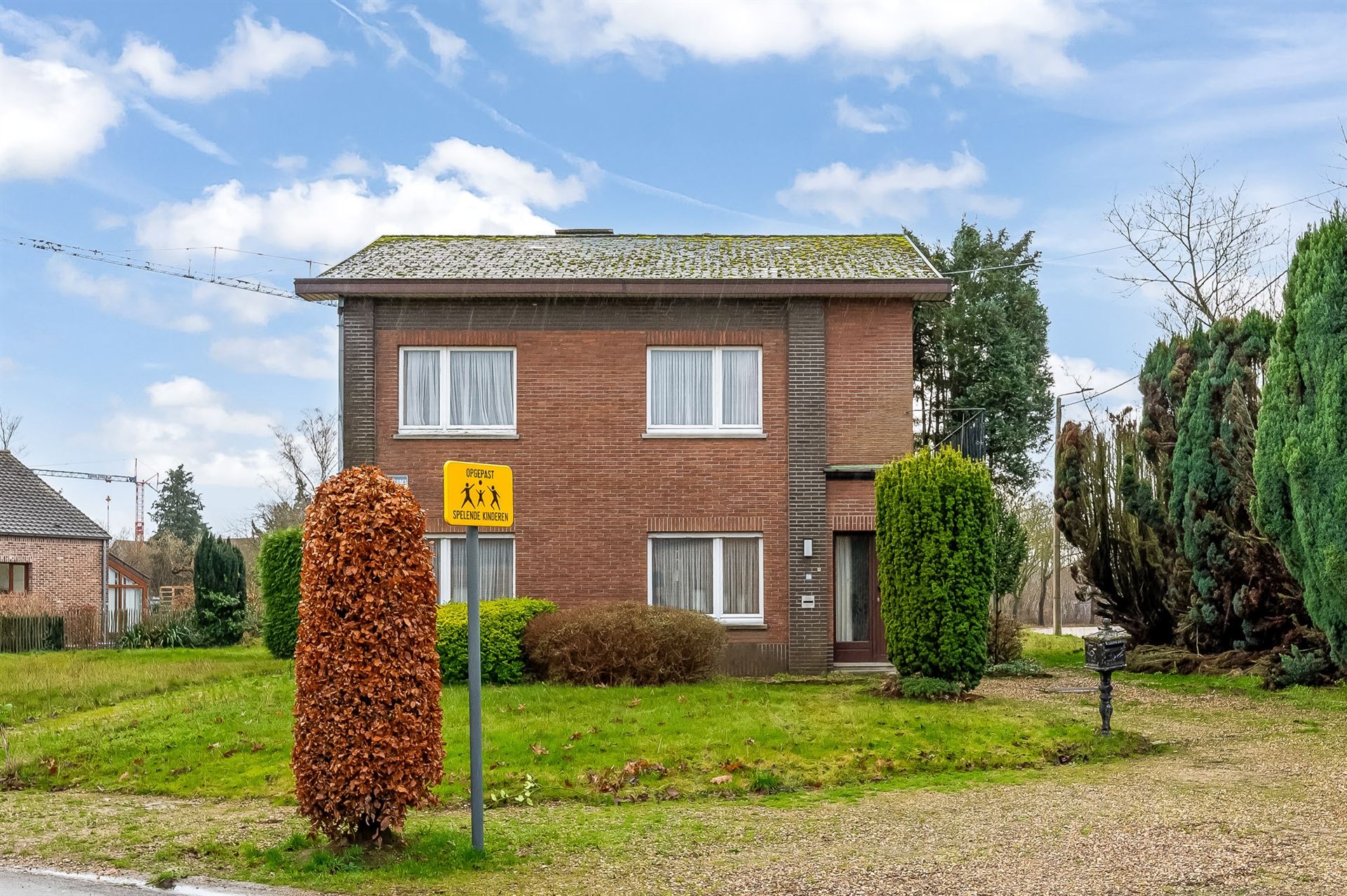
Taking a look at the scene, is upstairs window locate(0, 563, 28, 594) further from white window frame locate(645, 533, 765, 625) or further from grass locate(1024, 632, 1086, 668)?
grass locate(1024, 632, 1086, 668)

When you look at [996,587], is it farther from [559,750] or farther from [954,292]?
[954,292]

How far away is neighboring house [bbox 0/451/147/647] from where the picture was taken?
34.3 m

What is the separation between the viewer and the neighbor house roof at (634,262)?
20.0 meters

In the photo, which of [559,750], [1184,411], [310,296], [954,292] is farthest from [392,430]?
[954,292]

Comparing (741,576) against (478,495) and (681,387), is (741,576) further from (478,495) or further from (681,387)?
(478,495)

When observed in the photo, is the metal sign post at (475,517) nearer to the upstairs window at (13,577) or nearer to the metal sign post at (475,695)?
the metal sign post at (475,695)

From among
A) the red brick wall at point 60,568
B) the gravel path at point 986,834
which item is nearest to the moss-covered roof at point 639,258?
the gravel path at point 986,834

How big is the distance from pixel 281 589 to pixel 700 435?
8.65 metres

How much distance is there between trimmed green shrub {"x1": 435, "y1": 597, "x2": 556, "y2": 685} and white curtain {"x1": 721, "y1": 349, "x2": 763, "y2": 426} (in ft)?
17.2

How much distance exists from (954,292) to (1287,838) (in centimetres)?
2977

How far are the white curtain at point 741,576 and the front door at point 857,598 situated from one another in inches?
55.5

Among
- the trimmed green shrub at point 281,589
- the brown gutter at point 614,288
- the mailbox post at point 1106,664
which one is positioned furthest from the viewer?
the trimmed green shrub at point 281,589

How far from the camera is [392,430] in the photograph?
801 inches

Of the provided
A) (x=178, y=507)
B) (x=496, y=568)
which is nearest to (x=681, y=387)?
(x=496, y=568)
